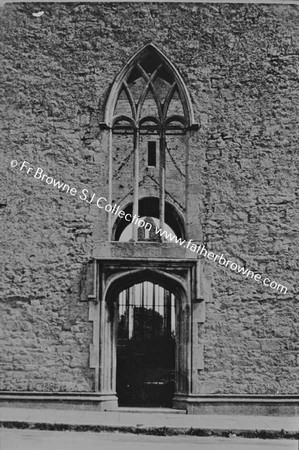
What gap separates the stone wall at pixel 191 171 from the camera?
10.8 metres

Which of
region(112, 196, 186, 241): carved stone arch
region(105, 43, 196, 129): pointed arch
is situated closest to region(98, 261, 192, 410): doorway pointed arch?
region(105, 43, 196, 129): pointed arch

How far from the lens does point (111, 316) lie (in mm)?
11219

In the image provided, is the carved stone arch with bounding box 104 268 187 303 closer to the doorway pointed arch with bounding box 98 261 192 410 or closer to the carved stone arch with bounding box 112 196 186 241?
the doorway pointed arch with bounding box 98 261 192 410

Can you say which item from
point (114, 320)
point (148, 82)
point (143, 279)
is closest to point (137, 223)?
point (143, 279)

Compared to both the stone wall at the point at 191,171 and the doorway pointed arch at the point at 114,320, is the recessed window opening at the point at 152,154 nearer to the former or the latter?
the stone wall at the point at 191,171

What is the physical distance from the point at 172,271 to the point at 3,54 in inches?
181

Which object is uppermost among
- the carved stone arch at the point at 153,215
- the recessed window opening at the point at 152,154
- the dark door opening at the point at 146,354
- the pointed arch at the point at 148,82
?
the recessed window opening at the point at 152,154

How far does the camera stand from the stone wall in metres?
10.8

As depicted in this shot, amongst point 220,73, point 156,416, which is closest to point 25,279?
point 156,416

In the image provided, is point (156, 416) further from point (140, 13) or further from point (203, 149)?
point (140, 13)

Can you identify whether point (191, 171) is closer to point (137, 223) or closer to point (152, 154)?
point (137, 223)

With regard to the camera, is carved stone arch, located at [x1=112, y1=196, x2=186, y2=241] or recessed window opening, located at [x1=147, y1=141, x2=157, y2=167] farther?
recessed window opening, located at [x1=147, y1=141, x2=157, y2=167]

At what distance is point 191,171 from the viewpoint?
1133 centimetres

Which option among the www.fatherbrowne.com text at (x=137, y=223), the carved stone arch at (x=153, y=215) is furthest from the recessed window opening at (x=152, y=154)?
the www.fatherbrowne.com text at (x=137, y=223)
